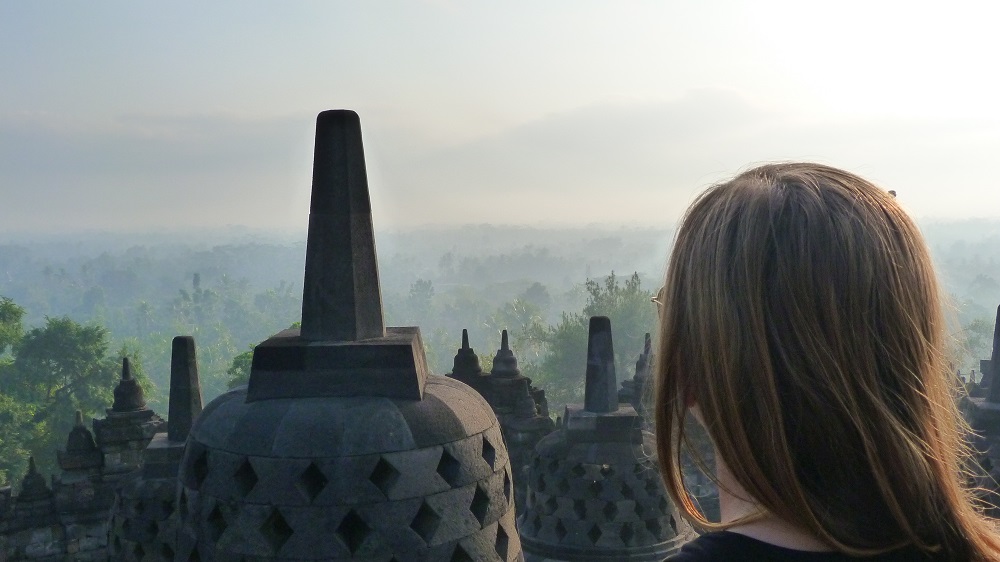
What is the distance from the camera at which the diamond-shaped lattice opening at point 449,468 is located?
371 cm

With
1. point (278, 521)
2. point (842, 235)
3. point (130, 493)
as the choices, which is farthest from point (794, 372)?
point (130, 493)

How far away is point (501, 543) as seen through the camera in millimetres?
3934

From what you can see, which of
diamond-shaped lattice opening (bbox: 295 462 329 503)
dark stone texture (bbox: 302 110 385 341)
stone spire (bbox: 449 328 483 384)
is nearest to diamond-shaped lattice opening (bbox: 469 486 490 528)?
diamond-shaped lattice opening (bbox: 295 462 329 503)

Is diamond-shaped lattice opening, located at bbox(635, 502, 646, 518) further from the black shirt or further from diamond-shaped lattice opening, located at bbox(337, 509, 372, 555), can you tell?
Answer: the black shirt

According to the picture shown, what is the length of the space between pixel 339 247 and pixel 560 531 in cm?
525

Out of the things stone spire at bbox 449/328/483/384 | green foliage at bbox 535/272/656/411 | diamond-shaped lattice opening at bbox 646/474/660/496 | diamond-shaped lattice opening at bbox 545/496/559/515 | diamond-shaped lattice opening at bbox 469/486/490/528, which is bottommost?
green foliage at bbox 535/272/656/411

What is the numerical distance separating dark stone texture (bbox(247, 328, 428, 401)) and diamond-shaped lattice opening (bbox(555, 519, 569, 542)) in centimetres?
488

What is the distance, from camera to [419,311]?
125375mm

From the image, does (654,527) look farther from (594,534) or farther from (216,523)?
(216,523)

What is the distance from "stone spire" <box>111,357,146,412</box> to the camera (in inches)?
418

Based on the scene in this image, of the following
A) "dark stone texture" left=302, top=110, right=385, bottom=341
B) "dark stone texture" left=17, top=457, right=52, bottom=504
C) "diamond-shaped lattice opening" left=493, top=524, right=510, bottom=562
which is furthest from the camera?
"dark stone texture" left=17, top=457, right=52, bottom=504

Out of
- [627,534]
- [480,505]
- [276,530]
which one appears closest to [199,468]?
[276,530]

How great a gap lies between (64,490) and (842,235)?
39.7ft

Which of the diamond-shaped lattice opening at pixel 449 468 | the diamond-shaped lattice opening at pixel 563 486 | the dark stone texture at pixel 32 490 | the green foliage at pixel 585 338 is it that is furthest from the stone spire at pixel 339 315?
the green foliage at pixel 585 338
